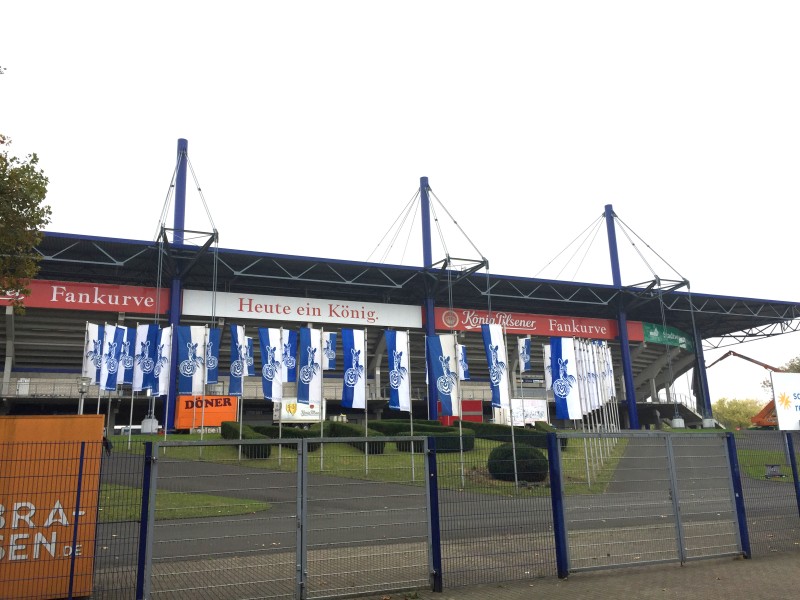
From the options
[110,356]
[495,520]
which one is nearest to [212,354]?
[110,356]

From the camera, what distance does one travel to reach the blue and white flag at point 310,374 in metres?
25.6

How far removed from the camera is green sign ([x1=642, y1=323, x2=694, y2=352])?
61625 mm

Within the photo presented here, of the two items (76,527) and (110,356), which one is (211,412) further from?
(76,527)

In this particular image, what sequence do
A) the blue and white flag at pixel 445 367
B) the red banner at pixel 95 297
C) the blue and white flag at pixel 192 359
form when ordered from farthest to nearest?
the red banner at pixel 95 297
the blue and white flag at pixel 192 359
the blue and white flag at pixel 445 367

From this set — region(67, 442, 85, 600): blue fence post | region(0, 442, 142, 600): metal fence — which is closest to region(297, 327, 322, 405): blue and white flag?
region(0, 442, 142, 600): metal fence

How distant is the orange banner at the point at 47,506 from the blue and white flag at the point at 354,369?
61.6 feet

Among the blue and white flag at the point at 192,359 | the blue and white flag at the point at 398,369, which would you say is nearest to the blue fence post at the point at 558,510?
the blue and white flag at the point at 398,369

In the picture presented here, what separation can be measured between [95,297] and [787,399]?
38.8 metres

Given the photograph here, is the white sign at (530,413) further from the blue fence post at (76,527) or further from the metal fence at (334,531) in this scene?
the blue fence post at (76,527)

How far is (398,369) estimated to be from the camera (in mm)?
27438

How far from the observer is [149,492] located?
23.6ft

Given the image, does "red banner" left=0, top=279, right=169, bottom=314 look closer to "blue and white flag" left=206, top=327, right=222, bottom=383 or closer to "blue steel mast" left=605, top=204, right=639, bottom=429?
"blue and white flag" left=206, top=327, right=222, bottom=383

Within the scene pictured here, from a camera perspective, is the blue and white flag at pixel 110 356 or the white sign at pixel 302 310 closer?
the blue and white flag at pixel 110 356

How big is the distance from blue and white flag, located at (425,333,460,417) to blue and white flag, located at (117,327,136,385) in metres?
14.0
